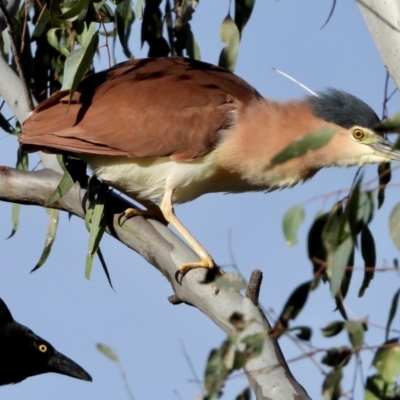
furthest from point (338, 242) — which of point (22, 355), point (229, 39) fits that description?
point (22, 355)


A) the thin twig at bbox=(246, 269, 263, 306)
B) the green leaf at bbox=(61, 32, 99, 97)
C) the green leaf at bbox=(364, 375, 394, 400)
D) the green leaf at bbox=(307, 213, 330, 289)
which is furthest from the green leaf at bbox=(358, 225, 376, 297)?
the green leaf at bbox=(364, 375, 394, 400)

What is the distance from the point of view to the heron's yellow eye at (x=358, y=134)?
115 inches

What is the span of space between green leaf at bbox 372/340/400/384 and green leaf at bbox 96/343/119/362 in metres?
0.45

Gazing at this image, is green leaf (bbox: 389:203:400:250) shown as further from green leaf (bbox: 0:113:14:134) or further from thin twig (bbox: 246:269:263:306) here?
green leaf (bbox: 0:113:14:134)

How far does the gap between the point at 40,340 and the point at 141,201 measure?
1016mm

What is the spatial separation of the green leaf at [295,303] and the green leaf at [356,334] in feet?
0.35

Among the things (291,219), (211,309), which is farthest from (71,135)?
(291,219)

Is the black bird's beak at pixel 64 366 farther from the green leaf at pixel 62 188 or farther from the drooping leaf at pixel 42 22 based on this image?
the drooping leaf at pixel 42 22

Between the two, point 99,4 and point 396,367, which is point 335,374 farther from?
point 99,4

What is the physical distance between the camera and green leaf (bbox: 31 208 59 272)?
3230mm

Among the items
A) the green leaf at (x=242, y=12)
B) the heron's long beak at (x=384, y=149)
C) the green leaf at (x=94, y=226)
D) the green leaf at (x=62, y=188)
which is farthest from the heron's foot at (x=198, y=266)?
the green leaf at (x=242, y=12)

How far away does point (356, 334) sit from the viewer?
145cm

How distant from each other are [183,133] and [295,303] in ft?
4.74

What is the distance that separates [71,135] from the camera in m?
2.88
